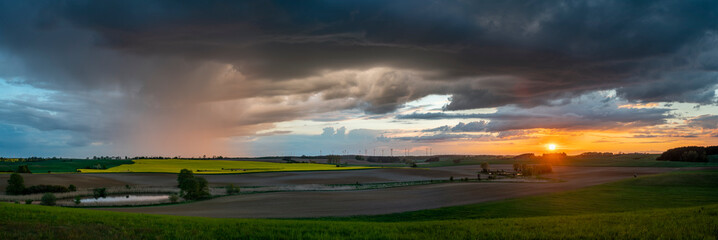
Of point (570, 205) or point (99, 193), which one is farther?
point (99, 193)

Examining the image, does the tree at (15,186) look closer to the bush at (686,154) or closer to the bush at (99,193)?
the bush at (99,193)

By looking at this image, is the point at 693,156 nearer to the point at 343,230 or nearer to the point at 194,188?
the point at 194,188

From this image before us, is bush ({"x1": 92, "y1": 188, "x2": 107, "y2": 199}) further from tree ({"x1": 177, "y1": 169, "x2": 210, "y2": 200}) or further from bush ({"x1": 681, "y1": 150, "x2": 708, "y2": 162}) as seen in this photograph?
bush ({"x1": 681, "y1": 150, "x2": 708, "y2": 162})

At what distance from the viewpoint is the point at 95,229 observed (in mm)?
16406

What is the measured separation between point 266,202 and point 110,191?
126 feet

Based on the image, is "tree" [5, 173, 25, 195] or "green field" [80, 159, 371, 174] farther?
"green field" [80, 159, 371, 174]

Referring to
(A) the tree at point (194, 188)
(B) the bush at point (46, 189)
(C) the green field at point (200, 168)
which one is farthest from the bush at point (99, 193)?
(C) the green field at point (200, 168)

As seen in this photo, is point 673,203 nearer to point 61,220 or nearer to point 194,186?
point 61,220

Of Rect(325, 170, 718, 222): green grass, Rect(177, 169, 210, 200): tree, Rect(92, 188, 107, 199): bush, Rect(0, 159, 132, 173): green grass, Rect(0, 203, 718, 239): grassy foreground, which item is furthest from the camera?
Rect(0, 159, 132, 173): green grass

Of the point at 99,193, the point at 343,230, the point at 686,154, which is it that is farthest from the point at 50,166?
the point at 686,154

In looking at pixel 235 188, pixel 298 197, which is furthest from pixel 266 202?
pixel 235 188

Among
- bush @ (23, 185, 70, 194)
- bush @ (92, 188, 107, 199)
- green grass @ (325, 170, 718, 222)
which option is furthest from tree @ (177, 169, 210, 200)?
green grass @ (325, 170, 718, 222)

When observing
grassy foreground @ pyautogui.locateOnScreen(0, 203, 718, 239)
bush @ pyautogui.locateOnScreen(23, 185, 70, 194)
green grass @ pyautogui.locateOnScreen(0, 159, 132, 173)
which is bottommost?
bush @ pyautogui.locateOnScreen(23, 185, 70, 194)

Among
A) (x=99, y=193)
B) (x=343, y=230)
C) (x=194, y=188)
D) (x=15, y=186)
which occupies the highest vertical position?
(x=343, y=230)
